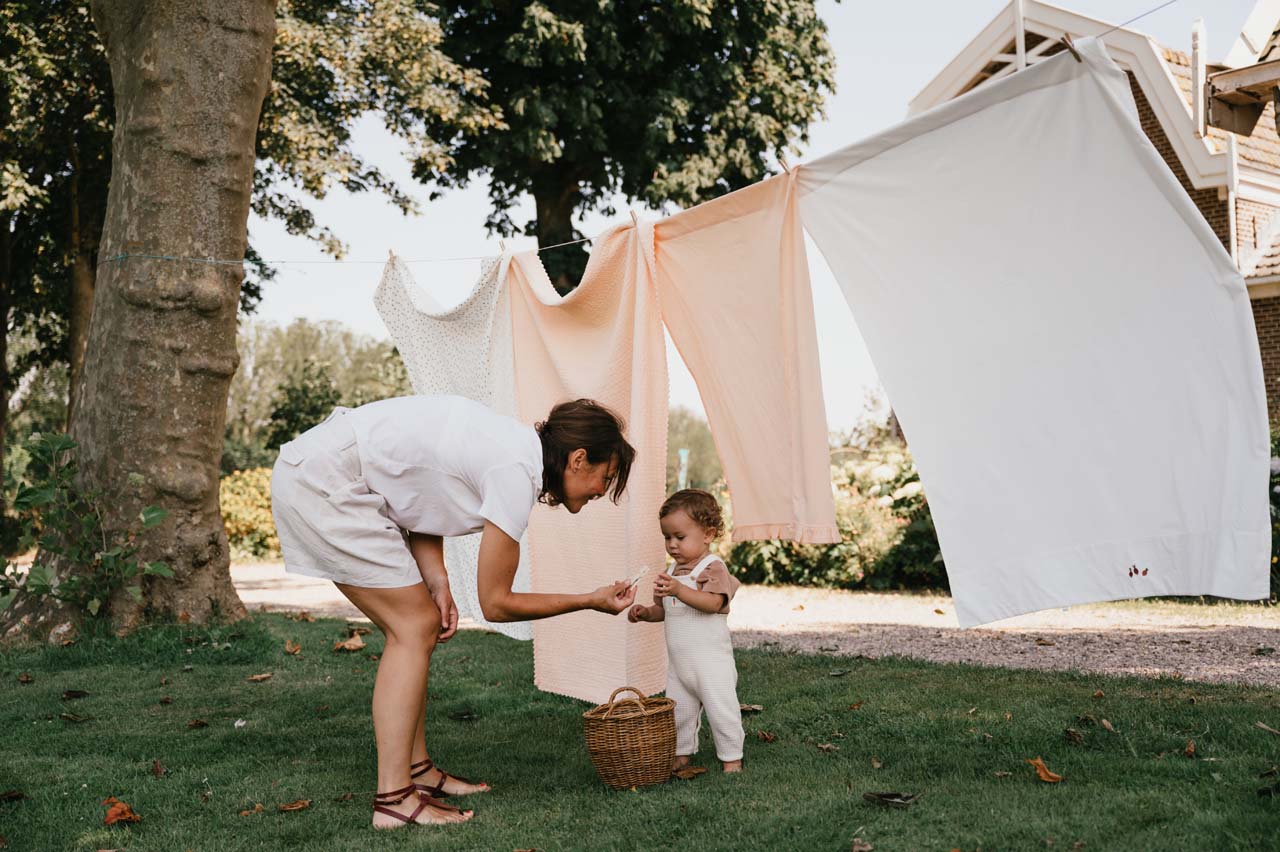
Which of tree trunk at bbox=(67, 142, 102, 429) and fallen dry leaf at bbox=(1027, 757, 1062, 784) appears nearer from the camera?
fallen dry leaf at bbox=(1027, 757, 1062, 784)

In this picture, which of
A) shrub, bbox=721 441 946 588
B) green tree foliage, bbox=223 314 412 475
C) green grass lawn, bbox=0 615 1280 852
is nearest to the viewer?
green grass lawn, bbox=0 615 1280 852

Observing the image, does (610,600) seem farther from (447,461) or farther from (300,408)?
(300,408)

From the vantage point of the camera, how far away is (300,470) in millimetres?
3100

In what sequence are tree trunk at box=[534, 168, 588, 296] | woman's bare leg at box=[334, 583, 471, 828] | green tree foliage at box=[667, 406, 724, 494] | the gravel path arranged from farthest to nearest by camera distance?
green tree foliage at box=[667, 406, 724, 494] → tree trunk at box=[534, 168, 588, 296] → the gravel path → woman's bare leg at box=[334, 583, 471, 828]

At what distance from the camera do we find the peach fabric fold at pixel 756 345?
3.74 meters

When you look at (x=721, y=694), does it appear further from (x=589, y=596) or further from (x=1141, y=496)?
(x=1141, y=496)

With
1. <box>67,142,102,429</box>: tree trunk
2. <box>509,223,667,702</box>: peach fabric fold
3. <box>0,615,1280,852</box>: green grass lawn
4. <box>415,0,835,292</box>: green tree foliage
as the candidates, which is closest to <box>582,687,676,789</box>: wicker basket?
<box>0,615,1280,852</box>: green grass lawn

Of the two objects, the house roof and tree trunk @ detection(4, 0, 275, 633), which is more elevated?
the house roof

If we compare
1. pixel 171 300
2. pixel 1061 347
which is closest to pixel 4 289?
pixel 171 300

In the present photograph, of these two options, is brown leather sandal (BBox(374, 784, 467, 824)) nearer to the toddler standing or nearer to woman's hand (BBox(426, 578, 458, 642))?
woman's hand (BBox(426, 578, 458, 642))

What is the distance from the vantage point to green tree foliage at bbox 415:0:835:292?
15609 millimetres

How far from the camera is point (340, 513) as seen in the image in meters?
3.08

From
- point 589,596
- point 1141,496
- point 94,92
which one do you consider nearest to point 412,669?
point 589,596

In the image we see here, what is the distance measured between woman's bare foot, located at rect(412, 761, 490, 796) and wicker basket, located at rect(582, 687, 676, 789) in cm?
39
